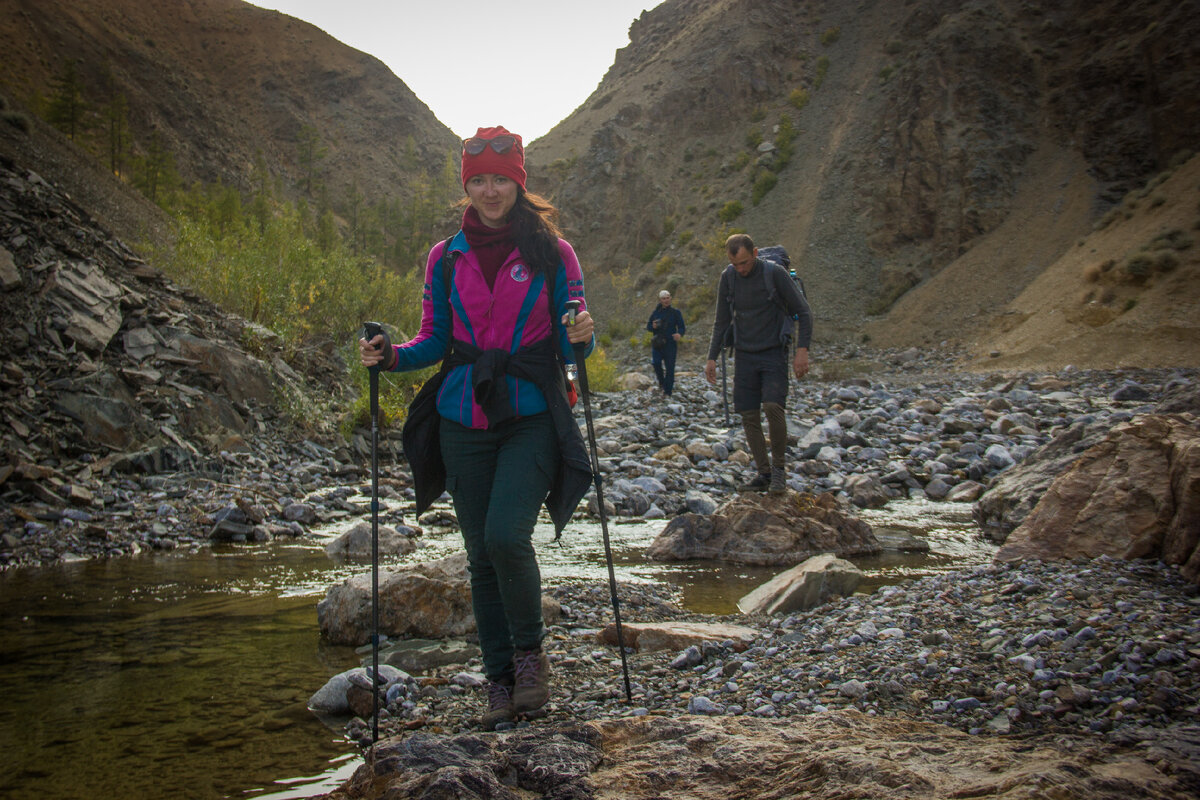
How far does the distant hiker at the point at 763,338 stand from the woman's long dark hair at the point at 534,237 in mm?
4211

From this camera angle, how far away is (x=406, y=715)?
3.35 meters

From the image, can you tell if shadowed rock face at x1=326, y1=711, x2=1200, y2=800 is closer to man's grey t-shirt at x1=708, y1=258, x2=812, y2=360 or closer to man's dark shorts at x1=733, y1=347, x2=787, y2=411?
man's dark shorts at x1=733, y1=347, x2=787, y2=411

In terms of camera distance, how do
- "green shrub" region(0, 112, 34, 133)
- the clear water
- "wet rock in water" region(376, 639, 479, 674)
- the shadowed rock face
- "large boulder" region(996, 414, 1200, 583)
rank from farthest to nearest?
"green shrub" region(0, 112, 34, 133)
"wet rock in water" region(376, 639, 479, 674)
"large boulder" region(996, 414, 1200, 583)
the clear water
the shadowed rock face

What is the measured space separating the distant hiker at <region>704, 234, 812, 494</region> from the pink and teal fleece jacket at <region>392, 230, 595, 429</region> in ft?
14.0

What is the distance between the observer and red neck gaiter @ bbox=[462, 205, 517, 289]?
3223mm

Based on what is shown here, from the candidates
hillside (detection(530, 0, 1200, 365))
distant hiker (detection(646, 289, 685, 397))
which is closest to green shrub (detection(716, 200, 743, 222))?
hillside (detection(530, 0, 1200, 365))

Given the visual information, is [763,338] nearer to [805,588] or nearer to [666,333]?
[805,588]

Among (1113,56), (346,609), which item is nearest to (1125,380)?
(346,609)

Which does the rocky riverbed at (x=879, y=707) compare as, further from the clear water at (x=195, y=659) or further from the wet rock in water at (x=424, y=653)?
the clear water at (x=195, y=659)

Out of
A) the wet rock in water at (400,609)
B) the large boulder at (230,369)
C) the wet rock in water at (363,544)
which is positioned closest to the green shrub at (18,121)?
the large boulder at (230,369)

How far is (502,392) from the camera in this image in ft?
9.98

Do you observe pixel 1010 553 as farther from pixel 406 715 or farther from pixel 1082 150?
pixel 1082 150

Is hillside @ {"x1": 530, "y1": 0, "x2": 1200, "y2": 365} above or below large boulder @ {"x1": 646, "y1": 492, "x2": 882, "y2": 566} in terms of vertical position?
above

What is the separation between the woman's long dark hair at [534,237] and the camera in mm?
3205
